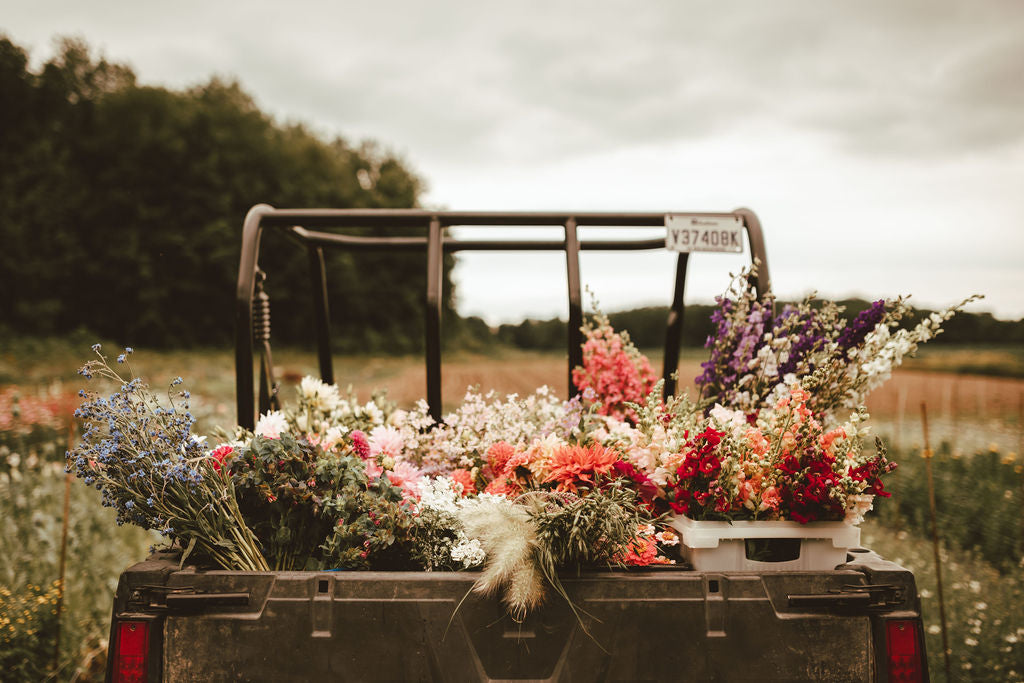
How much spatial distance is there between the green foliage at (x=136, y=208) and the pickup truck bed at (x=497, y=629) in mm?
21332

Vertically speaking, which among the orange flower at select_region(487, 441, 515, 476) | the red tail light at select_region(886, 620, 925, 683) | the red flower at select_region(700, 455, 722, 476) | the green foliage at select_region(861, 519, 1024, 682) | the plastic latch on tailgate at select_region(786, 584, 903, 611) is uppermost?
the red flower at select_region(700, 455, 722, 476)

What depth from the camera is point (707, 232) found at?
301cm

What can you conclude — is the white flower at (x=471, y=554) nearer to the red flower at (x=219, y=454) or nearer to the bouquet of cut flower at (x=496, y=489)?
the bouquet of cut flower at (x=496, y=489)

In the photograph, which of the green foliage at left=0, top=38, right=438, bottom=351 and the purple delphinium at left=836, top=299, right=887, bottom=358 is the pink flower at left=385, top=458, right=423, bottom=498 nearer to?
the purple delphinium at left=836, top=299, right=887, bottom=358

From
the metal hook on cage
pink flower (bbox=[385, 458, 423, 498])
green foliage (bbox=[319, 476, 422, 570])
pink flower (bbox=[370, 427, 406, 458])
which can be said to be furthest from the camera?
the metal hook on cage

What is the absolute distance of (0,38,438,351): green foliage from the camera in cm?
2169

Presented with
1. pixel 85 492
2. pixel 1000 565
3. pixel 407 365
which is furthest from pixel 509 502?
pixel 407 365

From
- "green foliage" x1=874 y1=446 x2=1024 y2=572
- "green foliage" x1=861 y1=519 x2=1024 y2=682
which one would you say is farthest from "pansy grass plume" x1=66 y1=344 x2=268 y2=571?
"green foliage" x1=874 y1=446 x2=1024 y2=572

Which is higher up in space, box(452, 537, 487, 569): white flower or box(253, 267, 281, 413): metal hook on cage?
box(253, 267, 281, 413): metal hook on cage

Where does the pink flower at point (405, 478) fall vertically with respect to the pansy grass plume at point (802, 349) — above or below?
below

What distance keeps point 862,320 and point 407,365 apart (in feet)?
77.1

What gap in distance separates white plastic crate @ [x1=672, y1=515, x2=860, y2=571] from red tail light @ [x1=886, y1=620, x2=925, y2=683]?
0.87 ft

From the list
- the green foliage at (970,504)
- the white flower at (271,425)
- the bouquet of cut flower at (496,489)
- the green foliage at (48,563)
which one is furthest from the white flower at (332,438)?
the green foliage at (970,504)

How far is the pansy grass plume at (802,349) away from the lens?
2.52 m
